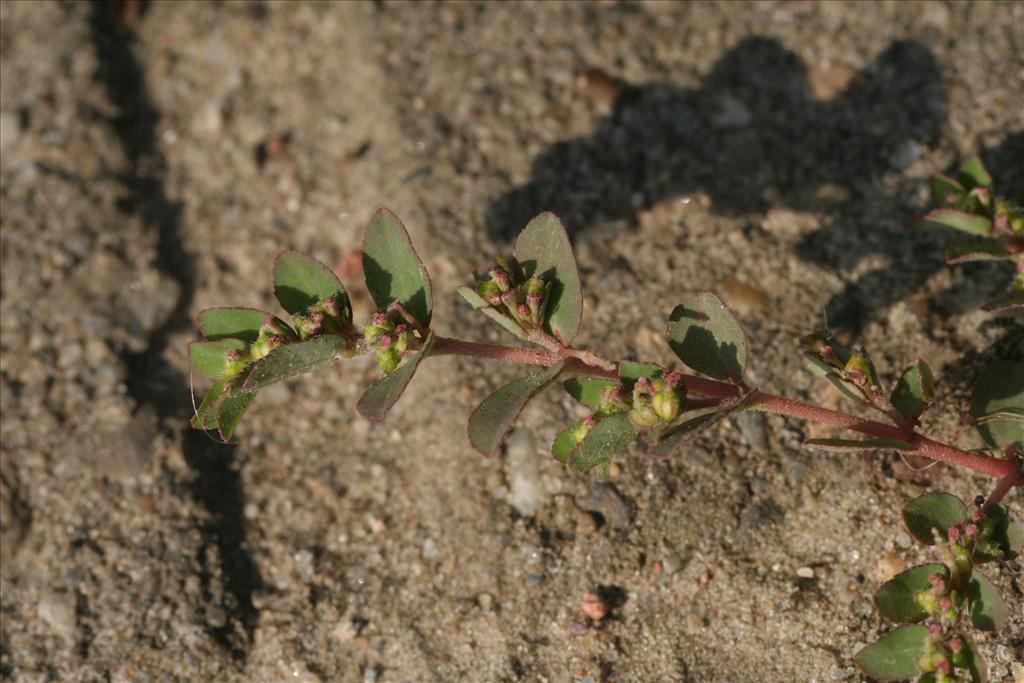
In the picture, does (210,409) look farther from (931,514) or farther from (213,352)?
(931,514)

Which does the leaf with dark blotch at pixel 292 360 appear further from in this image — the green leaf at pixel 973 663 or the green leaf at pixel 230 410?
the green leaf at pixel 973 663

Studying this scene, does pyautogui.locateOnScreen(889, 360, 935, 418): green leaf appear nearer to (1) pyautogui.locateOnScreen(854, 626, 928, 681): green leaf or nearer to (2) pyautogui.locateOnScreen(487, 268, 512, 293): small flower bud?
(1) pyautogui.locateOnScreen(854, 626, 928, 681): green leaf

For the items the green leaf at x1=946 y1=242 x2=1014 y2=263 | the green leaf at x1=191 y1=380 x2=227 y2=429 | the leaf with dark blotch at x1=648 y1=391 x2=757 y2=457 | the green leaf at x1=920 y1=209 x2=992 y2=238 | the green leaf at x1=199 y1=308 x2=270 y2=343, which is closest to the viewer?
the leaf with dark blotch at x1=648 y1=391 x2=757 y2=457

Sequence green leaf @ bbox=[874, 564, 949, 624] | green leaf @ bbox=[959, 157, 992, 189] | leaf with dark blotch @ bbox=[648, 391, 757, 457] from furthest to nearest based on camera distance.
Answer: green leaf @ bbox=[959, 157, 992, 189]
green leaf @ bbox=[874, 564, 949, 624]
leaf with dark blotch @ bbox=[648, 391, 757, 457]

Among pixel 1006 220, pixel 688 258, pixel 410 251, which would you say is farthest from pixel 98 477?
pixel 1006 220

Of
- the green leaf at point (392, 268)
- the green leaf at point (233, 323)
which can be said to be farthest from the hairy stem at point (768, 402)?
the green leaf at point (233, 323)

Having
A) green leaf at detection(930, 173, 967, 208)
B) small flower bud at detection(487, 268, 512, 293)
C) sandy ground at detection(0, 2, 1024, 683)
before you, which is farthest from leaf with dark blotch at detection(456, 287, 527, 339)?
green leaf at detection(930, 173, 967, 208)
